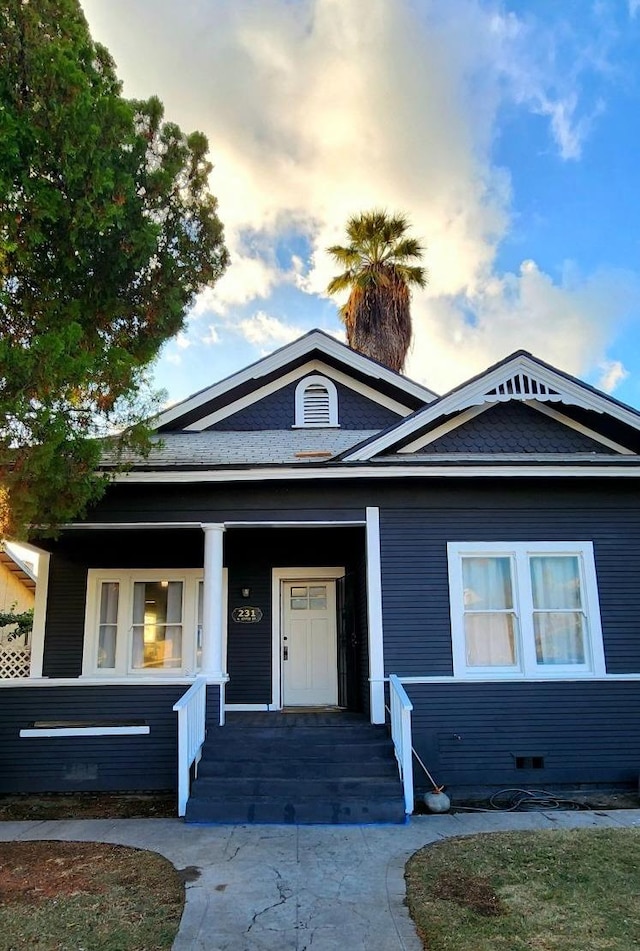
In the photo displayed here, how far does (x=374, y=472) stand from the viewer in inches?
306

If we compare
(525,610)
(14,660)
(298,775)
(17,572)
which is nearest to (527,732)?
(525,610)

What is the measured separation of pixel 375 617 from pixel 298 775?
1970 mm

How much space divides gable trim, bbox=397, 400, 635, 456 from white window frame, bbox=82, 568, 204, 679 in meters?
4.01

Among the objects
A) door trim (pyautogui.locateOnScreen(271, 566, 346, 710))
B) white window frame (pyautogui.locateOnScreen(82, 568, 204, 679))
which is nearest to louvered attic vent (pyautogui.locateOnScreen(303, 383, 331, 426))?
door trim (pyautogui.locateOnScreen(271, 566, 346, 710))

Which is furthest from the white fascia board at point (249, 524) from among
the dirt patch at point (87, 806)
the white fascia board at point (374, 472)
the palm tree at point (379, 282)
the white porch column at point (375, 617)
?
the palm tree at point (379, 282)

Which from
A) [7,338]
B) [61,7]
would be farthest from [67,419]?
[61,7]

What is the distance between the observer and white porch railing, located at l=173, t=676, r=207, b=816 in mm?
6402

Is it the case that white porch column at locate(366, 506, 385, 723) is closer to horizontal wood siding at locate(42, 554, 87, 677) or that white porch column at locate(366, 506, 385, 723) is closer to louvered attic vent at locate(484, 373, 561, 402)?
louvered attic vent at locate(484, 373, 561, 402)

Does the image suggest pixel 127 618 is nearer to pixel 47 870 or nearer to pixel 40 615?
pixel 40 615

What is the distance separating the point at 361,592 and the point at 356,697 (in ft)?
4.90

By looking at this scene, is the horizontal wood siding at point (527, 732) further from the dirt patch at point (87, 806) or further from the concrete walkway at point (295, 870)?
the dirt patch at point (87, 806)

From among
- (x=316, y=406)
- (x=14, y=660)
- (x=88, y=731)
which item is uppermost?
(x=316, y=406)

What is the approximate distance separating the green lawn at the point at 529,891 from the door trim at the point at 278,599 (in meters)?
4.28

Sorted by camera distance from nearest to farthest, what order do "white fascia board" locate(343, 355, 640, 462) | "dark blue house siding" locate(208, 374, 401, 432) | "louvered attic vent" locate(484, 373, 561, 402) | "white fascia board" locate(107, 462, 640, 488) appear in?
"white fascia board" locate(107, 462, 640, 488)
"white fascia board" locate(343, 355, 640, 462)
"louvered attic vent" locate(484, 373, 561, 402)
"dark blue house siding" locate(208, 374, 401, 432)
